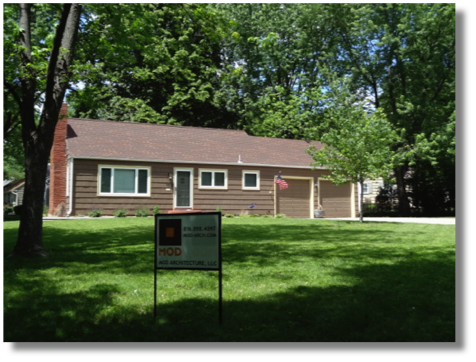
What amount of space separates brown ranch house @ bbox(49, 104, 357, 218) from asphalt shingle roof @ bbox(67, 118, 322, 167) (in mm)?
48

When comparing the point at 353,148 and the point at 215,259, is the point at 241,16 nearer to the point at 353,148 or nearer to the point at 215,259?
the point at 353,148

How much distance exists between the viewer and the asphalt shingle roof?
23.9 metres

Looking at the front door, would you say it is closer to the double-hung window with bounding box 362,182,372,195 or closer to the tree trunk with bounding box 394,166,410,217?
the tree trunk with bounding box 394,166,410,217

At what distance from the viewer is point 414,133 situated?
34.7 metres

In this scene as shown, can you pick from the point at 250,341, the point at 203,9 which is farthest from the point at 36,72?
the point at 250,341

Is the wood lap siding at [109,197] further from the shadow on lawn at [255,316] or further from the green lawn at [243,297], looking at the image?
the shadow on lawn at [255,316]

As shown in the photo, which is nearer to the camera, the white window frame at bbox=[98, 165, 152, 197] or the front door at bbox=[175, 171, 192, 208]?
the white window frame at bbox=[98, 165, 152, 197]

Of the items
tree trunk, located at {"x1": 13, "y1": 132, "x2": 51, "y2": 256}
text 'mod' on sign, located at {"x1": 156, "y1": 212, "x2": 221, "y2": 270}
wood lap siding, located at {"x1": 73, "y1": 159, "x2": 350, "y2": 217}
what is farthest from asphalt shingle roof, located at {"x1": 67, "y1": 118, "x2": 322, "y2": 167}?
text 'mod' on sign, located at {"x1": 156, "y1": 212, "x2": 221, "y2": 270}

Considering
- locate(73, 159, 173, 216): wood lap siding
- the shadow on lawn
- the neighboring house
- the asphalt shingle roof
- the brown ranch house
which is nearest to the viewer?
the shadow on lawn

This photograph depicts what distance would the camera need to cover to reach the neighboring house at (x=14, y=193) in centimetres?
5641

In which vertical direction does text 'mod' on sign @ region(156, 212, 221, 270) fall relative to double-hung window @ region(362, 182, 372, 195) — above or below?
below

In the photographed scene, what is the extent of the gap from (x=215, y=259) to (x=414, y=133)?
32710 millimetres

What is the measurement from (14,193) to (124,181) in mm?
40519

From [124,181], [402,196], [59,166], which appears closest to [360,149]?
[124,181]
